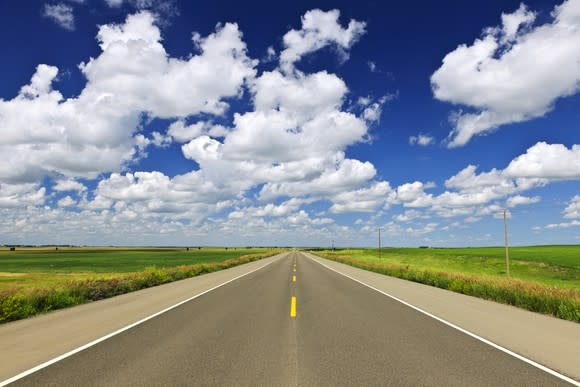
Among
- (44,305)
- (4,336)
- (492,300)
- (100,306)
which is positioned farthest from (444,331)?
(44,305)

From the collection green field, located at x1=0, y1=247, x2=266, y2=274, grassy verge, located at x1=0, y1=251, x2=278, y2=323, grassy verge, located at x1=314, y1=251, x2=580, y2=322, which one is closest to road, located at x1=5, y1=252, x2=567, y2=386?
grassy verge, located at x1=0, y1=251, x2=278, y2=323

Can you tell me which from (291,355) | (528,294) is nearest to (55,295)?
(291,355)

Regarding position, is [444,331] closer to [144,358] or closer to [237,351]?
[237,351]

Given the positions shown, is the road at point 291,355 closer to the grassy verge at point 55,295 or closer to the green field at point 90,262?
the grassy verge at point 55,295

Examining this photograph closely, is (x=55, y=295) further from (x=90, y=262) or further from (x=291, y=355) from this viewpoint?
(x=90, y=262)

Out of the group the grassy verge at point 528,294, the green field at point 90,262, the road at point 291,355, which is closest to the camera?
the road at point 291,355

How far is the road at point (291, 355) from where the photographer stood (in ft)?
17.5

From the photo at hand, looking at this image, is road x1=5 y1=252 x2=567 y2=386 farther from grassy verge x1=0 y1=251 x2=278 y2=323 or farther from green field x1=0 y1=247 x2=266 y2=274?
green field x1=0 y1=247 x2=266 y2=274

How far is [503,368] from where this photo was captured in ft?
19.4

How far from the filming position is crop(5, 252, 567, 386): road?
17.5 ft

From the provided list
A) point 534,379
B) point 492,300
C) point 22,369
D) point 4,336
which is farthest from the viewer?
point 492,300

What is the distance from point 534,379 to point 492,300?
10.3 metres

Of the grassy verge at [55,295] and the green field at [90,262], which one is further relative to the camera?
the green field at [90,262]

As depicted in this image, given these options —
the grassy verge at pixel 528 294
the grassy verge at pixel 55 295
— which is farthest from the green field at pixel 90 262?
the grassy verge at pixel 528 294
